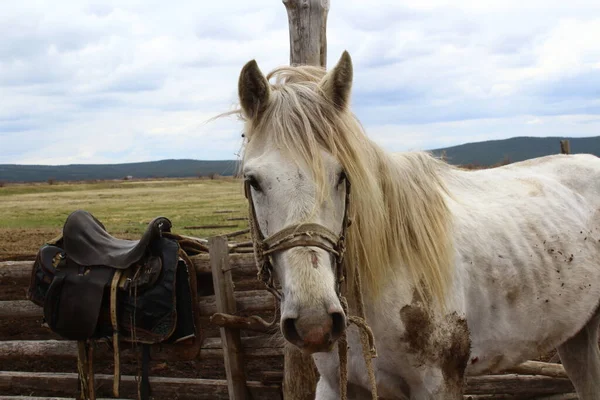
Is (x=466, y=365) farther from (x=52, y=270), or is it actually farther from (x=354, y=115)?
(x=52, y=270)

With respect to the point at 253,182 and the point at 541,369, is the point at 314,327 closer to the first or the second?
the point at 253,182

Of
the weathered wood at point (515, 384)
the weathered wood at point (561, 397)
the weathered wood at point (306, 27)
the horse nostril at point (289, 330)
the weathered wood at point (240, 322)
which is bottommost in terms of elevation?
the weathered wood at point (561, 397)

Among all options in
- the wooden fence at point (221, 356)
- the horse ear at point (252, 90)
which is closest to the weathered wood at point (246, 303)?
the wooden fence at point (221, 356)

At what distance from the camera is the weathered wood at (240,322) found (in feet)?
14.0

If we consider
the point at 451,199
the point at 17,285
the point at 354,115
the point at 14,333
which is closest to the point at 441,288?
the point at 451,199

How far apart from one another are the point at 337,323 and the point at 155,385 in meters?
3.45

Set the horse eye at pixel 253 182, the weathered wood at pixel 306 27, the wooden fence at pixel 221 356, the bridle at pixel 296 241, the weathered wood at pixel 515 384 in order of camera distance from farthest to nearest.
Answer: the weathered wood at pixel 515 384 → the wooden fence at pixel 221 356 → the weathered wood at pixel 306 27 → the horse eye at pixel 253 182 → the bridle at pixel 296 241

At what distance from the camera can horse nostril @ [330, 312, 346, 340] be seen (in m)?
1.96

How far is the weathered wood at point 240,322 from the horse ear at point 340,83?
2295mm

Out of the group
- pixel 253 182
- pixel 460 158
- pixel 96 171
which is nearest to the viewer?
pixel 253 182

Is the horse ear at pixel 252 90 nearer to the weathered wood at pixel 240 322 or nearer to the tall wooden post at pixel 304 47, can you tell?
the tall wooden post at pixel 304 47

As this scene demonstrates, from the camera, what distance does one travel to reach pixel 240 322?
4340mm

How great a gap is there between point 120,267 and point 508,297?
8.40ft

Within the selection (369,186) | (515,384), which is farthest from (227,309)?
(515,384)
